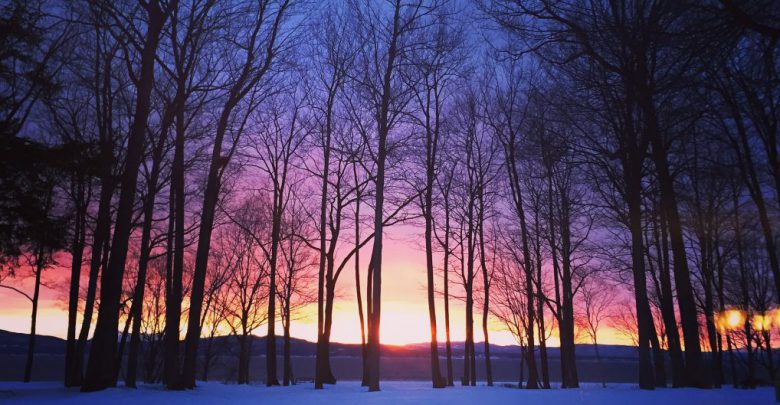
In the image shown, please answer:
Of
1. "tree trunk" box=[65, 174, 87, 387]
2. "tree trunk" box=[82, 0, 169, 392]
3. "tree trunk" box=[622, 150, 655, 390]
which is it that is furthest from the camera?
"tree trunk" box=[65, 174, 87, 387]

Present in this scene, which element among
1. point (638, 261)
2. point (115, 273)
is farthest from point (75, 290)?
point (638, 261)

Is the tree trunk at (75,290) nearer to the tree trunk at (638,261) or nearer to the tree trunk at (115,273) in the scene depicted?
the tree trunk at (115,273)

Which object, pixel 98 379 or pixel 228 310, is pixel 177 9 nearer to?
pixel 98 379

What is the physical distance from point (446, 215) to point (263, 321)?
851 inches

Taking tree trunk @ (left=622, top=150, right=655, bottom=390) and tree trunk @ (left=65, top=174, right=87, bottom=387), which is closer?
tree trunk @ (left=622, top=150, right=655, bottom=390)

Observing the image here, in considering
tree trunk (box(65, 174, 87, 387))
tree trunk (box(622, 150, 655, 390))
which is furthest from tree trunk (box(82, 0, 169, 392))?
tree trunk (box(622, 150, 655, 390))

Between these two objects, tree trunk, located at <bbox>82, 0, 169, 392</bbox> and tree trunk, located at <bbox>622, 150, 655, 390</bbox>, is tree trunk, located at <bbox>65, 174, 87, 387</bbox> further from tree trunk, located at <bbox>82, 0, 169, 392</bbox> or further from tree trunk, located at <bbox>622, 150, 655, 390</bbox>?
tree trunk, located at <bbox>622, 150, 655, 390</bbox>

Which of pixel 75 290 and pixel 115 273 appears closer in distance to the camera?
pixel 115 273

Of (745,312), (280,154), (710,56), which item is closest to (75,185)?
(280,154)

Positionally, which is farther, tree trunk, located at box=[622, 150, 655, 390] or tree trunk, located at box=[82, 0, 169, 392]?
tree trunk, located at box=[622, 150, 655, 390]

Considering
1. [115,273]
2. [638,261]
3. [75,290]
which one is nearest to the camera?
[115,273]

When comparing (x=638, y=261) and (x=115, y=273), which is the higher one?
(x=638, y=261)

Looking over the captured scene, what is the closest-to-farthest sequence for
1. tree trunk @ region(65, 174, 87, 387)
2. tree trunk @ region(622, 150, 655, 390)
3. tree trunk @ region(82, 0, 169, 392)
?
tree trunk @ region(82, 0, 169, 392) < tree trunk @ region(622, 150, 655, 390) < tree trunk @ region(65, 174, 87, 387)

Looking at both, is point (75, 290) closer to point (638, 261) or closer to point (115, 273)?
point (115, 273)
